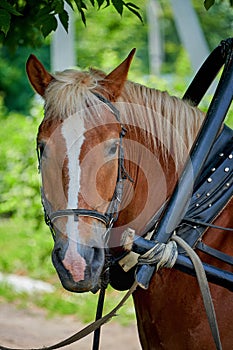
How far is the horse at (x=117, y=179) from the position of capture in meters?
2.70

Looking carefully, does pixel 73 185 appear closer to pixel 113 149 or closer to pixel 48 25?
pixel 113 149

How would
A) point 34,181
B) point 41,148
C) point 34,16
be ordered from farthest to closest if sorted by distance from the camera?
point 34,181, point 34,16, point 41,148

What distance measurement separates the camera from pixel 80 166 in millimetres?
2740

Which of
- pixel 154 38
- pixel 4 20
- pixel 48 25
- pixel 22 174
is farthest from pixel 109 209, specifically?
pixel 154 38

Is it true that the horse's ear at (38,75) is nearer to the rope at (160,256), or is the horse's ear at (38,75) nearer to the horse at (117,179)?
the horse at (117,179)

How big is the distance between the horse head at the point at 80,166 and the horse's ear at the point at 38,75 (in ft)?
0.21

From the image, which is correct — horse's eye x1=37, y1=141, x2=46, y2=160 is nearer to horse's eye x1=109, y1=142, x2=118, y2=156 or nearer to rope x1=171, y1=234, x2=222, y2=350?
horse's eye x1=109, y1=142, x2=118, y2=156

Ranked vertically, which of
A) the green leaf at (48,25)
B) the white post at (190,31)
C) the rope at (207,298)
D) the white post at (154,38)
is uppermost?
the green leaf at (48,25)

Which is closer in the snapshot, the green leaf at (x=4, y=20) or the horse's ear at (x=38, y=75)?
the horse's ear at (x=38, y=75)

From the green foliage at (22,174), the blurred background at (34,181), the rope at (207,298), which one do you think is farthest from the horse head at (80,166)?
the green foliage at (22,174)

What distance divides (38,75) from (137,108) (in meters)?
0.42

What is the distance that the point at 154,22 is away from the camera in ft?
71.5

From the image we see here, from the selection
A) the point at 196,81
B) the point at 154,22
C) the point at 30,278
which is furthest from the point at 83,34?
the point at 196,81

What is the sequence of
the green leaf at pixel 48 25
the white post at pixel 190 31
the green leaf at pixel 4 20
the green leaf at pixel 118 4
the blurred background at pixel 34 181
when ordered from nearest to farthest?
1. the green leaf at pixel 4 20
2. the green leaf at pixel 118 4
3. the green leaf at pixel 48 25
4. the blurred background at pixel 34 181
5. the white post at pixel 190 31
